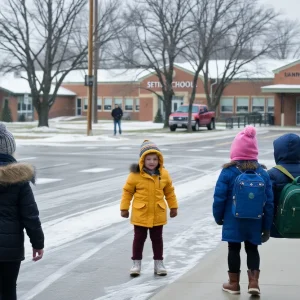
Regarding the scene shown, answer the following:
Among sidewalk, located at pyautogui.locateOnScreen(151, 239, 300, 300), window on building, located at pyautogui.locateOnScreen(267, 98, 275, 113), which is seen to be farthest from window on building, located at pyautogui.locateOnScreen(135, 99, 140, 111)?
sidewalk, located at pyautogui.locateOnScreen(151, 239, 300, 300)

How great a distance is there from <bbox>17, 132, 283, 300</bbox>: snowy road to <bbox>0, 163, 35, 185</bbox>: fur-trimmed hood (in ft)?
7.02

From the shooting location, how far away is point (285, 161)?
6492mm

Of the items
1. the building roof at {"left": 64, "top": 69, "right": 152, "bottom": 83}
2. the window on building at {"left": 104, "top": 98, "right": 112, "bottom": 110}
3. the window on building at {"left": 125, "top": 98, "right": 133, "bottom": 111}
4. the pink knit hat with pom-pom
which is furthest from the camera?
the window on building at {"left": 104, "top": 98, "right": 112, "bottom": 110}

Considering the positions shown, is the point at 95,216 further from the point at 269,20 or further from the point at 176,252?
the point at 269,20

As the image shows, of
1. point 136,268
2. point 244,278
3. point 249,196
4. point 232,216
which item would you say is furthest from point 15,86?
point 249,196

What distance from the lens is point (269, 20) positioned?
1950 inches

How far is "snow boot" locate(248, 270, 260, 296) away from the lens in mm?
6504

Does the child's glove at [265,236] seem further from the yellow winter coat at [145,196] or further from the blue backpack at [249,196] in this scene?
the yellow winter coat at [145,196]

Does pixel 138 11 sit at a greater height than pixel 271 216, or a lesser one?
greater

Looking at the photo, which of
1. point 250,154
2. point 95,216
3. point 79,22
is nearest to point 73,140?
point 79,22

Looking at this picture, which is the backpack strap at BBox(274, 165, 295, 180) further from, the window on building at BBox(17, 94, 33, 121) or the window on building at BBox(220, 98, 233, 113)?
the window on building at BBox(17, 94, 33, 121)

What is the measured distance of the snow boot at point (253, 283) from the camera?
6.50 meters

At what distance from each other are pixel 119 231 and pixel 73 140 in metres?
24.3

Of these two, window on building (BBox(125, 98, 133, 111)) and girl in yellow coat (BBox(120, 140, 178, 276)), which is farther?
window on building (BBox(125, 98, 133, 111))
